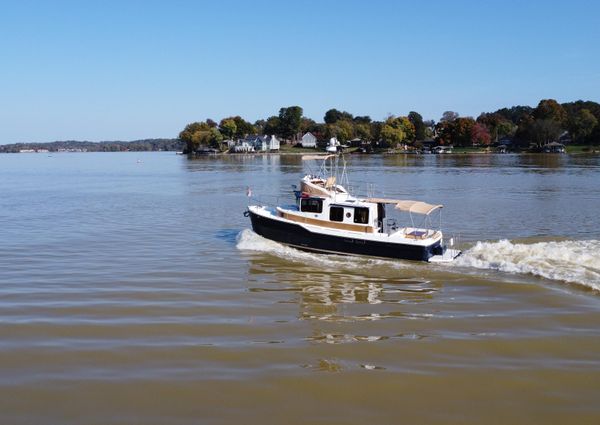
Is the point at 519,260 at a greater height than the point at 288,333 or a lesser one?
greater

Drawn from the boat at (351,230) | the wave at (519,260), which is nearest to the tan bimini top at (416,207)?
the boat at (351,230)

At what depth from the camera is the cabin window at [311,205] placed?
24297 millimetres

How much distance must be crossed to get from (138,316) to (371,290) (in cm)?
738

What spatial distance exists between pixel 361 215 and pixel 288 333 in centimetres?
1021

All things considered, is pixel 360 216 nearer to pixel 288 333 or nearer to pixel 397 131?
pixel 288 333

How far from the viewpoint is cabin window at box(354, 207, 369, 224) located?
2344 cm

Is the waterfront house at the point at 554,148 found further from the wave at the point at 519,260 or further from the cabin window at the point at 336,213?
the cabin window at the point at 336,213

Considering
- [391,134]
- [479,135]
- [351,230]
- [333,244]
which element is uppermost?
[391,134]

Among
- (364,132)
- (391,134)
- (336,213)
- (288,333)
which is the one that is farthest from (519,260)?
(364,132)

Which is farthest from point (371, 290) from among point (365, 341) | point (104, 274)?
point (104, 274)

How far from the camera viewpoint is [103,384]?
11.0 m

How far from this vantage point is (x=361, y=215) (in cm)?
2352

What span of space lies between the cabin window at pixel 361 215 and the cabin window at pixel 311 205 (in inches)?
62.4

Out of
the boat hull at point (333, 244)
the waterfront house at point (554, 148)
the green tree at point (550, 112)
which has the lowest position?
the boat hull at point (333, 244)
